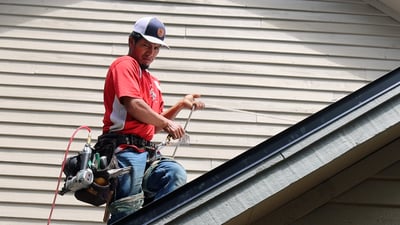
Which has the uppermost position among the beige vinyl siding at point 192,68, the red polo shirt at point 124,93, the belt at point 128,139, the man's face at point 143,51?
the man's face at point 143,51

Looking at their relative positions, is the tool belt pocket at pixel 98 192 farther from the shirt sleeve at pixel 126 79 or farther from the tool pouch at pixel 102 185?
the shirt sleeve at pixel 126 79

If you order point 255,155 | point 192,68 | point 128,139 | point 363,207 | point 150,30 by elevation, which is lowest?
point 192,68

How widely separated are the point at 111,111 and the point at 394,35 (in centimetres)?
411

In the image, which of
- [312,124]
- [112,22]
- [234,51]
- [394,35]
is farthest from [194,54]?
[312,124]

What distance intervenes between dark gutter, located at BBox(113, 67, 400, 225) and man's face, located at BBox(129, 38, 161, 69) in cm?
113

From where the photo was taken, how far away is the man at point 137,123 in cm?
392

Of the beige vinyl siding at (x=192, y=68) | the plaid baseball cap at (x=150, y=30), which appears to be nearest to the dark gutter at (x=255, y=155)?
the plaid baseball cap at (x=150, y=30)

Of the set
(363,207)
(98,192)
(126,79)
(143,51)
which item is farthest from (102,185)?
(363,207)

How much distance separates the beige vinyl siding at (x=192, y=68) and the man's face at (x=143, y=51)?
2656 mm

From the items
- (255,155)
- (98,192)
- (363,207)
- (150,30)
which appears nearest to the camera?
(255,155)

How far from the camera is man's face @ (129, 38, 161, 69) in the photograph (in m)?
4.23

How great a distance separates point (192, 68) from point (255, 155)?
3.86 meters

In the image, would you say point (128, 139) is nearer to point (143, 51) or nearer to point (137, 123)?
point (137, 123)

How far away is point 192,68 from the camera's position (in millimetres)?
7172
